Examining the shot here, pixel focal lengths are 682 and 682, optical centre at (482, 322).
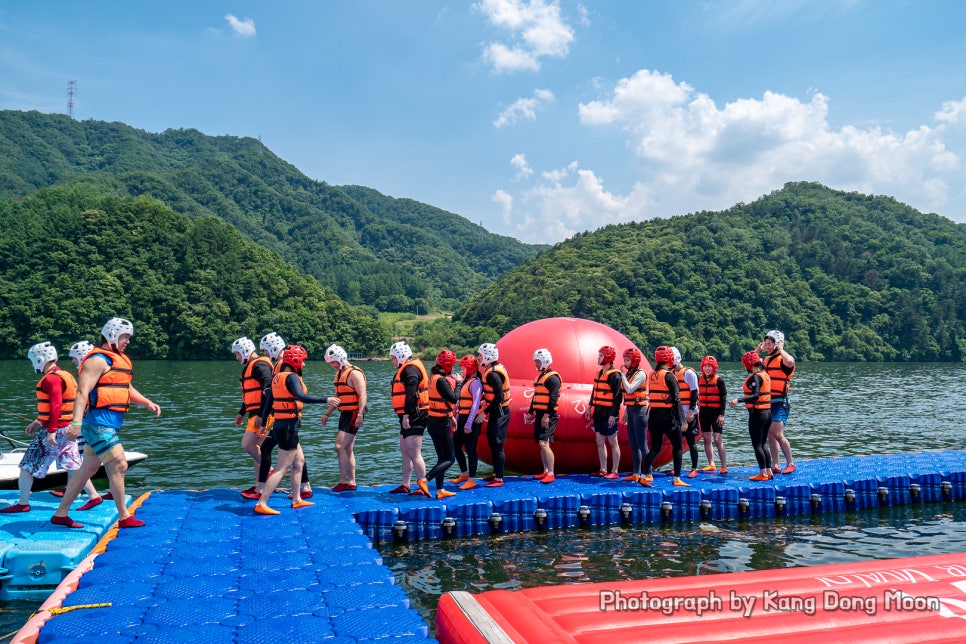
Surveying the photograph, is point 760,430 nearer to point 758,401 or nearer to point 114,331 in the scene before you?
point 758,401

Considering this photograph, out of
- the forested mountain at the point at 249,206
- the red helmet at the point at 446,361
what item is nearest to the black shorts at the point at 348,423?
the red helmet at the point at 446,361

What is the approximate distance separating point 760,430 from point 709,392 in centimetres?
114

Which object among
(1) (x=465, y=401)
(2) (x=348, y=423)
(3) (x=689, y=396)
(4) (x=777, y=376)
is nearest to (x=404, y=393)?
(2) (x=348, y=423)

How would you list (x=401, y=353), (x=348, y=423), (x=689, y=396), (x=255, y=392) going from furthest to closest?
(x=689, y=396)
(x=401, y=353)
(x=348, y=423)
(x=255, y=392)

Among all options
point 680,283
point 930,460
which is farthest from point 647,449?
point 680,283

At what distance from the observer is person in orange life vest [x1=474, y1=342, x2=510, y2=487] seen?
31.0 ft

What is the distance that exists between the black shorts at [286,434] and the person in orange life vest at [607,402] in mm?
4495

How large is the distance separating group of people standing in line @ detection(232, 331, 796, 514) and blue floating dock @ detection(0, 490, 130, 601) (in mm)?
1770

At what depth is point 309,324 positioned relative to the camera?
83.4 meters

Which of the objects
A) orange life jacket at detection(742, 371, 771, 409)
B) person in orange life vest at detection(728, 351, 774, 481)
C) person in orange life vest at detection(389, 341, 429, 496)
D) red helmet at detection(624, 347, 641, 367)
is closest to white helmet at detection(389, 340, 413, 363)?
person in orange life vest at detection(389, 341, 429, 496)

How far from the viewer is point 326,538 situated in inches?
271

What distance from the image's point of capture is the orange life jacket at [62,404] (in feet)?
24.2

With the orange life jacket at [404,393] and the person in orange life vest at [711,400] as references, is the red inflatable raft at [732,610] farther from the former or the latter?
the person in orange life vest at [711,400]

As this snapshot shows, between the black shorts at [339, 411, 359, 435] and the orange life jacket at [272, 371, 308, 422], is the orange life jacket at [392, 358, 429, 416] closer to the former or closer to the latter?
the black shorts at [339, 411, 359, 435]
